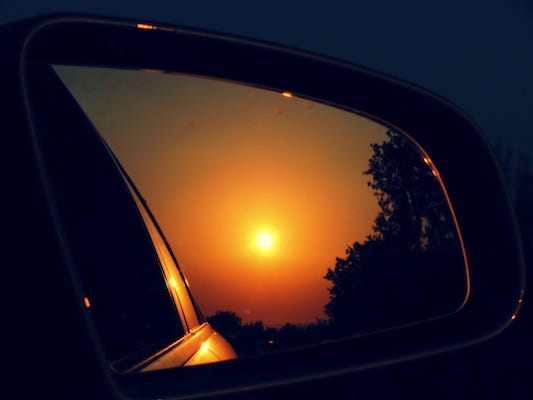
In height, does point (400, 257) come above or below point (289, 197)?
below

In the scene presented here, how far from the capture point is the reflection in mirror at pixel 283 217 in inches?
75.5

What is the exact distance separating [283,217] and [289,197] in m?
0.09

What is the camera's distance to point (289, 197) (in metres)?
2.05

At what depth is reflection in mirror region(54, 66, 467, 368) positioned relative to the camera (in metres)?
1.92

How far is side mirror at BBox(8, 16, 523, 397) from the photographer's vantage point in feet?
5.58

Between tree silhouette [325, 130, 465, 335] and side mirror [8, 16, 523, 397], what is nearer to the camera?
side mirror [8, 16, 523, 397]

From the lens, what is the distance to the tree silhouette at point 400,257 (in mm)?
2002

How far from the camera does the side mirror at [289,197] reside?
170 centimetres

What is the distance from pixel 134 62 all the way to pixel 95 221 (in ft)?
1.57

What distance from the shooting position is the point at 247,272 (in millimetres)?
1961

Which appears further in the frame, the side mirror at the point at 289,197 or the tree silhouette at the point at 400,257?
the tree silhouette at the point at 400,257

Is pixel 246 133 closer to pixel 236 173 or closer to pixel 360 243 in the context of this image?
pixel 236 173

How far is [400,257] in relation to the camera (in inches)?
84.9

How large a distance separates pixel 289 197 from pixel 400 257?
0.44 meters
